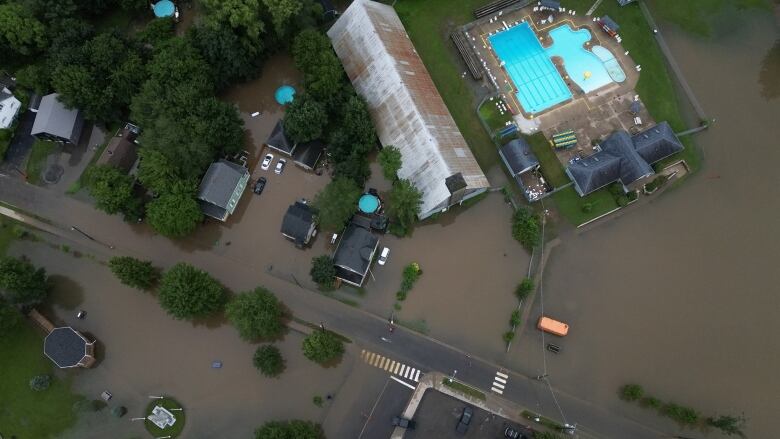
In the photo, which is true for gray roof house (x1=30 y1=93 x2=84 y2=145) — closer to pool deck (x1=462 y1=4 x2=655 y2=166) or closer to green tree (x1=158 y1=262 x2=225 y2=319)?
green tree (x1=158 y1=262 x2=225 y2=319)

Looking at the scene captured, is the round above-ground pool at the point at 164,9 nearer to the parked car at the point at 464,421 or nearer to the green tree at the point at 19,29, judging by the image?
the green tree at the point at 19,29

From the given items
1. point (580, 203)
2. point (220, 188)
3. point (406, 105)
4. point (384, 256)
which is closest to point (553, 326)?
point (580, 203)

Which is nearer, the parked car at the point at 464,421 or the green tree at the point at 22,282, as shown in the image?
the parked car at the point at 464,421

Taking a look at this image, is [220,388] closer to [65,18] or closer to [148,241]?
[148,241]

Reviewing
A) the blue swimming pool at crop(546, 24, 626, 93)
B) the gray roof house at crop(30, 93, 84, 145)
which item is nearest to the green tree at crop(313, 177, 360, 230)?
the gray roof house at crop(30, 93, 84, 145)

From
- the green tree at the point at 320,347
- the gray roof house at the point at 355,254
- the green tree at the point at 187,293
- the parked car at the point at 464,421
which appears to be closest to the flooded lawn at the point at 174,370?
the green tree at the point at 320,347

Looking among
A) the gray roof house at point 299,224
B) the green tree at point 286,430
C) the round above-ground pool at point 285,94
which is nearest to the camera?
the green tree at point 286,430

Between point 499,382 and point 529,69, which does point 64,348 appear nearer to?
point 499,382
